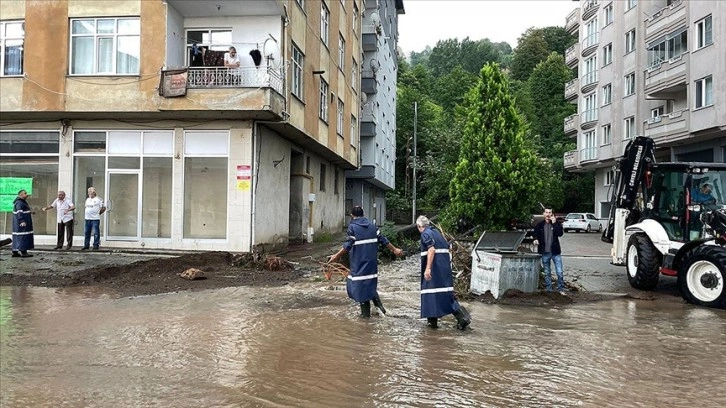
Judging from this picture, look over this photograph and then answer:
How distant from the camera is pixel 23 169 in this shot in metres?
18.9

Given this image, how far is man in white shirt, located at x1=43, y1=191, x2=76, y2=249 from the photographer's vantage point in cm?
1725

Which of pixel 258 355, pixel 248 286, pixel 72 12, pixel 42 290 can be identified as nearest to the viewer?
pixel 258 355

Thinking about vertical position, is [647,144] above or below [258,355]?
above

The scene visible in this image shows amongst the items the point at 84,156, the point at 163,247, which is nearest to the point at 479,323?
the point at 163,247

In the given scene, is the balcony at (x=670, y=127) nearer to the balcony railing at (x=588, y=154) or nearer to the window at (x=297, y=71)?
the balcony railing at (x=588, y=154)

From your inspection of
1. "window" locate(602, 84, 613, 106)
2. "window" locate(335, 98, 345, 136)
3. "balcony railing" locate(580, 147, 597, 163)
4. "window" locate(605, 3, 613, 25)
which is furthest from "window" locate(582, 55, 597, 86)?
"window" locate(335, 98, 345, 136)

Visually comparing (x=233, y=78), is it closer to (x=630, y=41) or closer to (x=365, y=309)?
(x=365, y=309)

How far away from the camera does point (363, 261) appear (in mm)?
9312

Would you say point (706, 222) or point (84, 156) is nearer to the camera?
point (706, 222)

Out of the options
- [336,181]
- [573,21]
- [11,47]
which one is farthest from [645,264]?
[573,21]

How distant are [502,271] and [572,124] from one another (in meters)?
41.2

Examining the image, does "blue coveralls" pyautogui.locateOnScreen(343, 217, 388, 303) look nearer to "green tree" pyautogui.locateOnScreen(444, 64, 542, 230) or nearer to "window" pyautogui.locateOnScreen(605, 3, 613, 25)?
"green tree" pyautogui.locateOnScreen(444, 64, 542, 230)

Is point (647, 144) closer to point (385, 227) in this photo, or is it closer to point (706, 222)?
point (706, 222)

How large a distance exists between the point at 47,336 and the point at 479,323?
6095 mm
